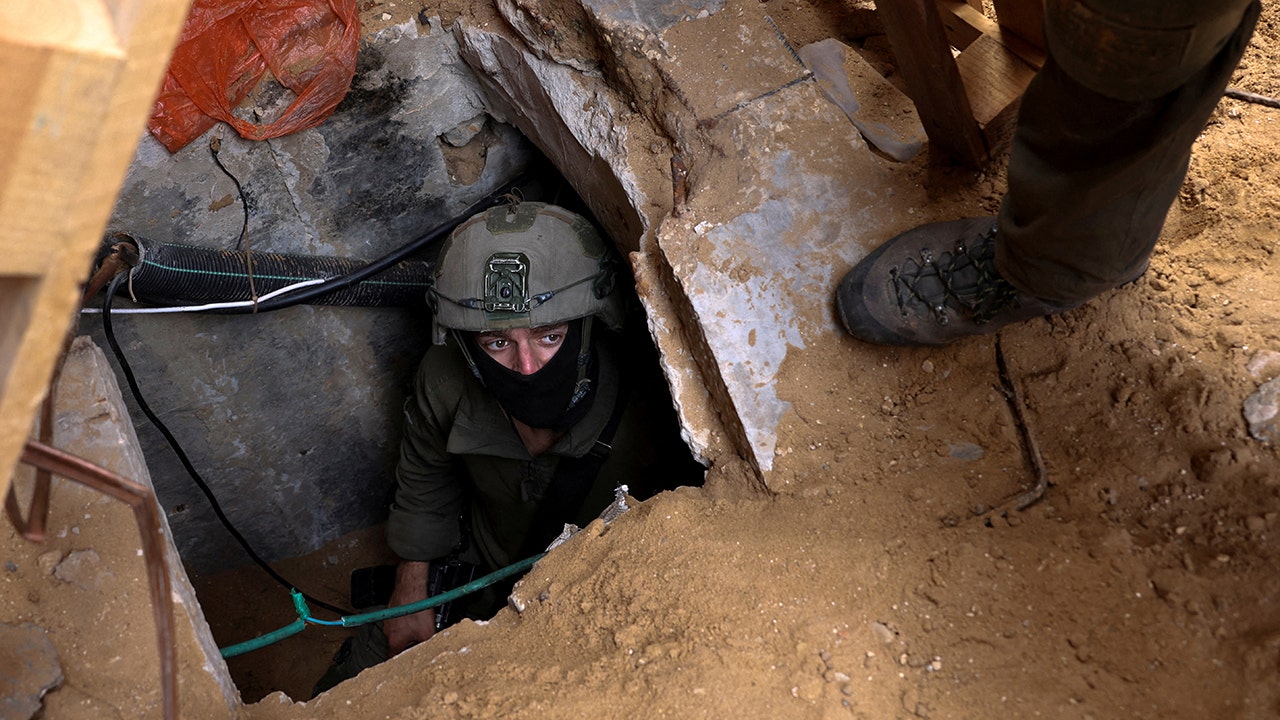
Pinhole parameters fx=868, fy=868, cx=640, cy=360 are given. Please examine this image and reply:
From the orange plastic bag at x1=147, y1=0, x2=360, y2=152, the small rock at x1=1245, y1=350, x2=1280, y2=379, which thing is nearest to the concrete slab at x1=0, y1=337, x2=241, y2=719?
the orange plastic bag at x1=147, y1=0, x2=360, y2=152

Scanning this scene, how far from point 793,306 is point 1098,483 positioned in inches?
31.5

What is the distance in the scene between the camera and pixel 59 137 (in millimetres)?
677

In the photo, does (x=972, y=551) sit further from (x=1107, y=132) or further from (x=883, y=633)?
(x=1107, y=132)

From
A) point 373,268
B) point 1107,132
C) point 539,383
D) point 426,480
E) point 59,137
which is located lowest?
point 426,480

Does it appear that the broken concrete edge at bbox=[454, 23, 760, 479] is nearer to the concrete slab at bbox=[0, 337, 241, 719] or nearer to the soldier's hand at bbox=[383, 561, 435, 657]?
the concrete slab at bbox=[0, 337, 241, 719]

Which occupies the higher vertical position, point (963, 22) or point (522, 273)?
point (963, 22)

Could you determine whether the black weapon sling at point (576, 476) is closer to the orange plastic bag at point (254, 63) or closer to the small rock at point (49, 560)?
the orange plastic bag at point (254, 63)

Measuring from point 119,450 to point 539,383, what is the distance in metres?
1.39

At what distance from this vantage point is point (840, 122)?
7.88 ft

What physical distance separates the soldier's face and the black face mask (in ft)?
0.07

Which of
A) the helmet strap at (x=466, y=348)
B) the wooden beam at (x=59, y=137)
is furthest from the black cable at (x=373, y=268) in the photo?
the wooden beam at (x=59, y=137)

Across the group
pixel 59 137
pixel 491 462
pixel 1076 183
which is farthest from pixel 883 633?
pixel 491 462

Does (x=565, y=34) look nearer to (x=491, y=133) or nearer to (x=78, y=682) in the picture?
(x=491, y=133)

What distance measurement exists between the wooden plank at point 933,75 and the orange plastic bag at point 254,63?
1849mm
